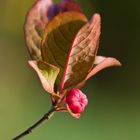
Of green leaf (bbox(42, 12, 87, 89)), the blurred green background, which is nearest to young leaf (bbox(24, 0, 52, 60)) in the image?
green leaf (bbox(42, 12, 87, 89))

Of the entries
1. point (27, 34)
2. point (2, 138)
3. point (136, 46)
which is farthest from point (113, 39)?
point (27, 34)

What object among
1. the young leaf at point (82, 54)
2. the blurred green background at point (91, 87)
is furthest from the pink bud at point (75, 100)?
the blurred green background at point (91, 87)

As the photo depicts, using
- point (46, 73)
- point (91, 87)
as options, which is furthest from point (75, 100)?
point (91, 87)

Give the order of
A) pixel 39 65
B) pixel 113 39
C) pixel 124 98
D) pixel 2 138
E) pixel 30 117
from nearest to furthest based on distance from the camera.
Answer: pixel 39 65 < pixel 2 138 < pixel 30 117 < pixel 124 98 < pixel 113 39

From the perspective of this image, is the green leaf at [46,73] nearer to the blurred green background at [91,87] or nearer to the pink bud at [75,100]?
the pink bud at [75,100]

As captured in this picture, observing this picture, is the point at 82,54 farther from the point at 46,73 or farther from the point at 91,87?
the point at 91,87

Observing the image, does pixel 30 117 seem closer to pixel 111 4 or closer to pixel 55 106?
pixel 111 4
